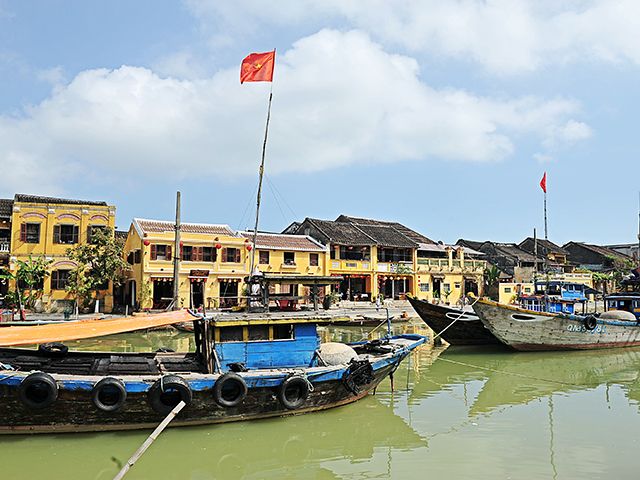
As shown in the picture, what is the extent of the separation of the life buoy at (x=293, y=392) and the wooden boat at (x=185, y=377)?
0.02 m

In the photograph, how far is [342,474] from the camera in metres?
8.53

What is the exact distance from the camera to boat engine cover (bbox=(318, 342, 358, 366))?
11.4m

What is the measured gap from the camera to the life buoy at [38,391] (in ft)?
29.3

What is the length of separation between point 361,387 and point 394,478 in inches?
130

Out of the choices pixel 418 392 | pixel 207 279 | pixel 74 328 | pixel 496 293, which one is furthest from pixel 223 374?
pixel 496 293

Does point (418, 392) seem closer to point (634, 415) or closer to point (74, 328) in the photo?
point (634, 415)

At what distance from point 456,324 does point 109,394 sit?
14364mm

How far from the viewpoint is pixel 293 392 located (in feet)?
34.3

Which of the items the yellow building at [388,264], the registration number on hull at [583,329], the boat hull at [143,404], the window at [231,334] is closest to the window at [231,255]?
the yellow building at [388,264]

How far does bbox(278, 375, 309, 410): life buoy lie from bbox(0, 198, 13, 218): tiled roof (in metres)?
27.1

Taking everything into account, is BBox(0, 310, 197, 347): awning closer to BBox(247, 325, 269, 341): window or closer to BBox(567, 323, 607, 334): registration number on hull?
BBox(247, 325, 269, 341): window

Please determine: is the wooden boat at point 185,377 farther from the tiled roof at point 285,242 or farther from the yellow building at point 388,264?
the yellow building at point 388,264

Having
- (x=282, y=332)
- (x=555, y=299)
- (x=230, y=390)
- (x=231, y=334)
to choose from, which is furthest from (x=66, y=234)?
(x=555, y=299)

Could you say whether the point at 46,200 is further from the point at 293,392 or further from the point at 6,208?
the point at 293,392
